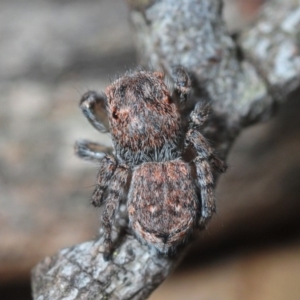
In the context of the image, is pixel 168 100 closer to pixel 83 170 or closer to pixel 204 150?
pixel 204 150

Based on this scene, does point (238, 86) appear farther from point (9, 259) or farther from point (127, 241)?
point (9, 259)

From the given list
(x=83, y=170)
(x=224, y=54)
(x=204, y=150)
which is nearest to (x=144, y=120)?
(x=204, y=150)

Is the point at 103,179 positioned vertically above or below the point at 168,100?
below

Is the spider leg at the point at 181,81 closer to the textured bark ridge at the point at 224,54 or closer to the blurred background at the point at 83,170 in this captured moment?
the textured bark ridge at the point at 224,54

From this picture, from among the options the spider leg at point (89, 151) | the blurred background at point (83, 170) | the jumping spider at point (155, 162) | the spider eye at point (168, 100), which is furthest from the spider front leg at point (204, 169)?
the blurred background at point (83, 170)

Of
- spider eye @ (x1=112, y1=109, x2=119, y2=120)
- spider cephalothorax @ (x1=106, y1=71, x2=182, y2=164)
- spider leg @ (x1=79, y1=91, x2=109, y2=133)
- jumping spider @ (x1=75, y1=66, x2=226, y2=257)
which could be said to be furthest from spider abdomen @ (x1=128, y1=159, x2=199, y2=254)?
spider leg @ (x1=79, y1=91, x2=109, y2=133)

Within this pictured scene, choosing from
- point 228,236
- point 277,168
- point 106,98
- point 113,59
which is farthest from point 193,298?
point 106,98

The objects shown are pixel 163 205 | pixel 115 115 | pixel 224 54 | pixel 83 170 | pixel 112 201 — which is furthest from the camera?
pixel 83 170
